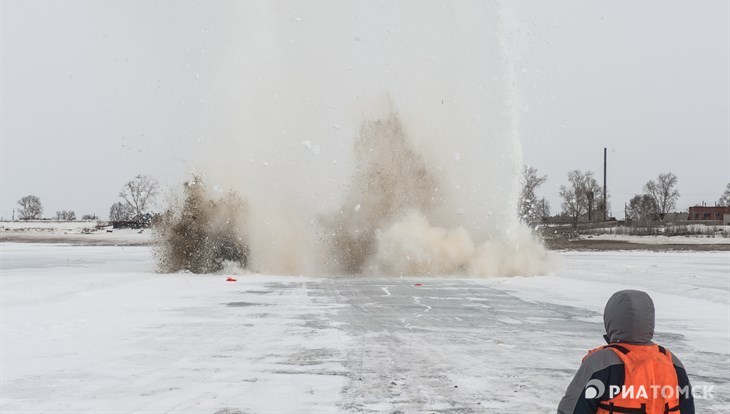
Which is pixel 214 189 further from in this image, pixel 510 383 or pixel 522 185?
pixel 510 383

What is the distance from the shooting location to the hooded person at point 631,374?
9.37 feet

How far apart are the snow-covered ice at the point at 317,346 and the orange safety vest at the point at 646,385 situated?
3.56 metres

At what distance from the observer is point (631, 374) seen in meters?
Answer: 2.86

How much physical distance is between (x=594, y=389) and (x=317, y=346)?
7.34 meters

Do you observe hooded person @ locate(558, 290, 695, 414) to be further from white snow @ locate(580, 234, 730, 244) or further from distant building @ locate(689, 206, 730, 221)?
distant building @ locate(689, 206, 730, 221)

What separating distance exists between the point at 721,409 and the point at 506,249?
21613 millimetres

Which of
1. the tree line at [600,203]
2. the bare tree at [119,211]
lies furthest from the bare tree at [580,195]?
the bare tree at [119,211]

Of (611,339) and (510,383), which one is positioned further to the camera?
(510,383)

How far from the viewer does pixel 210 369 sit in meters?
8.17

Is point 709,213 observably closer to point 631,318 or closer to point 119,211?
point 119,211

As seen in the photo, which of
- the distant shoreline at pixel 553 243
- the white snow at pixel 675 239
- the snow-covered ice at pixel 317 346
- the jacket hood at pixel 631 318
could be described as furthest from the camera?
the white snow at pixel 675 239

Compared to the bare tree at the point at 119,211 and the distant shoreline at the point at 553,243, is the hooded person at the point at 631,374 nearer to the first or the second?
the distant shoreline at the point at 553,243

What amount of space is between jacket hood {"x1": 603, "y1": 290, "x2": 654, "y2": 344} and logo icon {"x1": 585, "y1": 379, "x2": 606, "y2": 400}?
0.71ft

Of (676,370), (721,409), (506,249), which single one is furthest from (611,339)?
(506,249)
